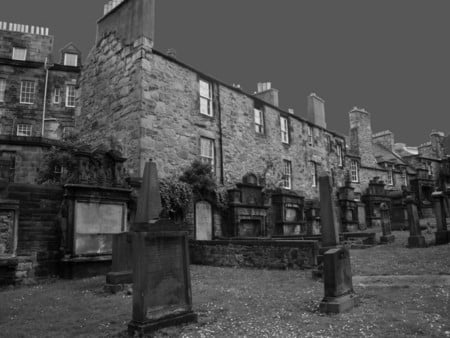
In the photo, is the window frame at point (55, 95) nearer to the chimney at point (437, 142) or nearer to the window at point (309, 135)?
the window at point (309, 135)

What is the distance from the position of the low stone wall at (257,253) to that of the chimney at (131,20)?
9.57 metres

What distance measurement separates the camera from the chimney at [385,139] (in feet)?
140

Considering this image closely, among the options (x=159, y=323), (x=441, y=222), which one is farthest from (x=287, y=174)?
(x=159, y=323)

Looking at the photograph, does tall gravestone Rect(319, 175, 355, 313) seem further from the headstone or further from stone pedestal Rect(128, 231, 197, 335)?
stone pedestal Rect(128, 231, 197, 335)

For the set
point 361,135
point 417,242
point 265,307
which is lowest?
point 265,307

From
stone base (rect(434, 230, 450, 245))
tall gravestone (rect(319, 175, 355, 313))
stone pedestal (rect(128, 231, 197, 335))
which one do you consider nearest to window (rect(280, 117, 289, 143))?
stone base (rect(434, 230, 450, 245))

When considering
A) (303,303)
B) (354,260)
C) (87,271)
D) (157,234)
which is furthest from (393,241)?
(157,234)

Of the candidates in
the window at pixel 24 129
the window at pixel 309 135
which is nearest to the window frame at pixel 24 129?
the window at pixel 24 129

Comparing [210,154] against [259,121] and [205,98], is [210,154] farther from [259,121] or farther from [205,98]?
[259,121]

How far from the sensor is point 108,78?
18109 millimetres

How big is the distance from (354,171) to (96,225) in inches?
1030

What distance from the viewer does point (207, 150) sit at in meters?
19.0

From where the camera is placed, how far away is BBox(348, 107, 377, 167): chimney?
3609 centimetres

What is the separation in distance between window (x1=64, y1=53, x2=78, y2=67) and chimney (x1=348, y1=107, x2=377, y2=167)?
1028 inches
